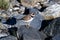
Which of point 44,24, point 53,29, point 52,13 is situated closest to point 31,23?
point 44,24

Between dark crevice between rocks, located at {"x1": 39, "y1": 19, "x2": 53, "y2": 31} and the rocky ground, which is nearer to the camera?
the rocky ground

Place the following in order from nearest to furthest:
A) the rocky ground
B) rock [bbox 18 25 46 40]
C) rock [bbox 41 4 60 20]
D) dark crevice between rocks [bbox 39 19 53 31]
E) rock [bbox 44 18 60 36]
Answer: rock [bbox 18 25 46 40] < the rocky ground < rock [bbox 44 18 60 36] < dark crevice between rocks [bbox 39 19 53 31] < rock [bbox 41 4 60 20]

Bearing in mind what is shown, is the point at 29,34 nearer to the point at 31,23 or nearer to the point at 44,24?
the point at 44,24

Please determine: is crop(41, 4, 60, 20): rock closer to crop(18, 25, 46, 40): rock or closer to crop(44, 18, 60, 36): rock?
crop(44, 18, 60, 36): rock

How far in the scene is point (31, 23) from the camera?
34.3 feet

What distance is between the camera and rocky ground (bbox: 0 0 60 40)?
27.6 feet

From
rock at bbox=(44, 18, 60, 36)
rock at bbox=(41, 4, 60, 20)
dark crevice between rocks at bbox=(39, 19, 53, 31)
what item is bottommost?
dark crevice between rocks at bbox=(39, 19, 53, 31)

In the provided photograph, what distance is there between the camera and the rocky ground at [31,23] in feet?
27.6

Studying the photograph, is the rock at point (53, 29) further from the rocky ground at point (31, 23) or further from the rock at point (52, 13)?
the rock at point (52, 13)

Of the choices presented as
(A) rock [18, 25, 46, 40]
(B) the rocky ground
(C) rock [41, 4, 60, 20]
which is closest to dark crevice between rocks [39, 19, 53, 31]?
(B) the rocky ground

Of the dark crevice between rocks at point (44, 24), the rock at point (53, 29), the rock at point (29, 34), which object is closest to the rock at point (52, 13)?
the dark crevice between rocks at point (44, 24)

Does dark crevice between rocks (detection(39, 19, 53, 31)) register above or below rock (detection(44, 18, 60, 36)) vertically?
below

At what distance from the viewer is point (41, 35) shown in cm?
852

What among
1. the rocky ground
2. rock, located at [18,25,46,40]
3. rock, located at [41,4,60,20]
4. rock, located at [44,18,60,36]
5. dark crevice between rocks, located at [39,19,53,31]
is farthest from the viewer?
rock, located at [41,4,60,20]
